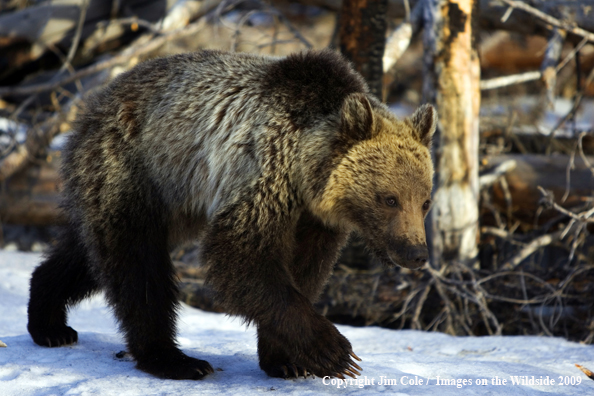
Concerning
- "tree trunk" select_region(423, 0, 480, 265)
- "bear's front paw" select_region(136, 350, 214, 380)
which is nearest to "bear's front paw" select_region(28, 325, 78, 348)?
"bear's front paw" select_region(136, 350, 214, 380)

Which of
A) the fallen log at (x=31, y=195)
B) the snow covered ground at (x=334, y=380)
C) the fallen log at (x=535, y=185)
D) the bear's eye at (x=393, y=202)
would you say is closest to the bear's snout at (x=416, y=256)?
the bear's eye at (x=393, y=202)

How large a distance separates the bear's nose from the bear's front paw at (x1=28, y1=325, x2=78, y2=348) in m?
2.25

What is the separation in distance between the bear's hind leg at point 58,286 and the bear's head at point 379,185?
171 cm

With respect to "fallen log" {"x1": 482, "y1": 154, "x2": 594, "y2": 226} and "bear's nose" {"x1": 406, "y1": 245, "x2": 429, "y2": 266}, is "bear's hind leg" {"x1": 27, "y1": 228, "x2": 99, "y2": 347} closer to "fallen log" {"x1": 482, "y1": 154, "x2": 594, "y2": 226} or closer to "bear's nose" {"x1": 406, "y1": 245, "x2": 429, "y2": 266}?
"bear's nose" {"x1": 406, "y1": 245, "x2": 429, "y2": 266}

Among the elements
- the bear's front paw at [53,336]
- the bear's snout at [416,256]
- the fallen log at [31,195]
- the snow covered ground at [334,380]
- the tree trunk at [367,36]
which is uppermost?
the tree trunk at [367,36]

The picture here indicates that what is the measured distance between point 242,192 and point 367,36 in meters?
3.22

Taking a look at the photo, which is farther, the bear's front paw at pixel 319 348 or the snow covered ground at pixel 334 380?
the snow covered ground at pixel 334 380

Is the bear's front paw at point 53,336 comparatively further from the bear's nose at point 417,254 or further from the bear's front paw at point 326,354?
the bear's nose at point 417,254

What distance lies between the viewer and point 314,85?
144 inches

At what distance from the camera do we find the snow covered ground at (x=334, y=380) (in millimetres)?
3193

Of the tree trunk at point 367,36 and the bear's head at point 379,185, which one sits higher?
the tree trunk at point 367,36

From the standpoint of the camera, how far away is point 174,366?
343 centimetres

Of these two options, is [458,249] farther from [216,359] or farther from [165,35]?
[165,35]

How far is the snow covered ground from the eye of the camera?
3193 mm
